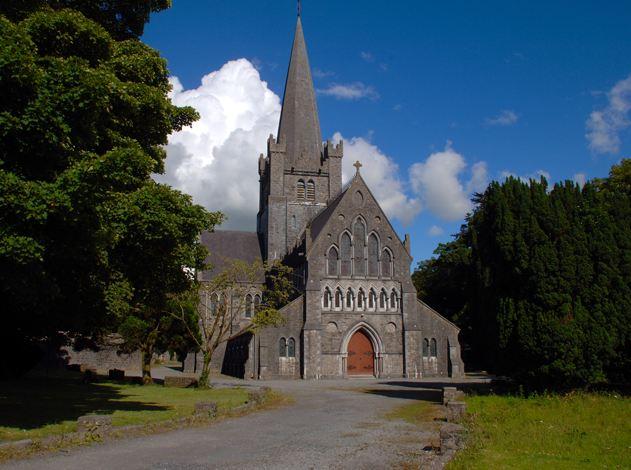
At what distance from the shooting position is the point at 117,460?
10.6 metres

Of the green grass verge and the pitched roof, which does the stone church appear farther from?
the green grass verge

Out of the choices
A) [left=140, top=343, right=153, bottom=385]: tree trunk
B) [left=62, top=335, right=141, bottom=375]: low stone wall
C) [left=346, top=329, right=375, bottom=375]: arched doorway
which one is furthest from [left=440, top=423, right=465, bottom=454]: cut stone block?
[left=62, top=335, right=141, bottom=375]: low stone wall

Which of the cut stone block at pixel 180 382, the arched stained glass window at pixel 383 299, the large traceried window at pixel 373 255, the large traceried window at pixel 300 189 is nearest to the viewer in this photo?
the cut stone block at pixel 180 382

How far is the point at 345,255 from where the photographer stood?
44969 mm

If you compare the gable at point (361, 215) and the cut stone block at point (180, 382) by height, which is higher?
the gable at point (361, 215)

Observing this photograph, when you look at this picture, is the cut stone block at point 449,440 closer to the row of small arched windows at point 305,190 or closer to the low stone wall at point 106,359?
the low stone wall at point 106,359

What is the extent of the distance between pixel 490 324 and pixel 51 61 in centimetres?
1731

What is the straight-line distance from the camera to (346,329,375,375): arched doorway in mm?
43781

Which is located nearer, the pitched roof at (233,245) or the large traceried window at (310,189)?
the large traceried window at (310,189)

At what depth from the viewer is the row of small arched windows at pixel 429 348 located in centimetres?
4483

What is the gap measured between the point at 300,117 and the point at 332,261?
20885mm

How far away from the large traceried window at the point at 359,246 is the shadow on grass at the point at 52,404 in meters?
21.9

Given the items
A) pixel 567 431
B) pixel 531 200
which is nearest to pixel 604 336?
pixel 531 200

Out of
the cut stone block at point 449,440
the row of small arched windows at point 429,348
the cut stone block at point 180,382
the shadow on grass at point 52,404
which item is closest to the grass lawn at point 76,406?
the shadow on grass at point 52,404
